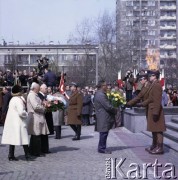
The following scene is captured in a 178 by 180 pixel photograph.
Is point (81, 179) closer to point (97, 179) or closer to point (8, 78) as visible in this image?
point (97, 179)

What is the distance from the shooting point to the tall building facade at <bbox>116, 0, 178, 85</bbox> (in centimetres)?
6203

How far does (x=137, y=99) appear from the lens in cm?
1388

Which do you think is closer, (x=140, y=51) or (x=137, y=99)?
(x=137, y=99)

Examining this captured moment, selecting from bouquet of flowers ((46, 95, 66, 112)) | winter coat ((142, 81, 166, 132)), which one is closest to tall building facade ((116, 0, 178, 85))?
bouquet of flowers ((46, 95, 66, 112))

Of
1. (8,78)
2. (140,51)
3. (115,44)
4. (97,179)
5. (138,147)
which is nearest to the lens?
(97,179)

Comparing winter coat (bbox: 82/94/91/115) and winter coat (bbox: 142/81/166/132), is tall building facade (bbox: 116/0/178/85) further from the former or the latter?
winter coat (bbox: 142/81/166/132)

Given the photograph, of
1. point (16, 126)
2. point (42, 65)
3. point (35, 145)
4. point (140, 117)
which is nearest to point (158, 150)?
point (35, 145)

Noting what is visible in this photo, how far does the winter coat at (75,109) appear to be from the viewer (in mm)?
17125

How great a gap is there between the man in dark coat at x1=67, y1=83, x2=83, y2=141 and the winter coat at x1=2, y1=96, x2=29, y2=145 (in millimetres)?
4918

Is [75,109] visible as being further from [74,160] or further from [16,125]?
[16,125]

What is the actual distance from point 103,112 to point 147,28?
2359 inches

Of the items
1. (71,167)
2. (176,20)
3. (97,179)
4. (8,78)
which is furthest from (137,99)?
(176,20)

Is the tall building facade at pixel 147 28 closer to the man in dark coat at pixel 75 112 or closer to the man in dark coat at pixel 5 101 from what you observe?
the man in dark coat at pixel 5 101

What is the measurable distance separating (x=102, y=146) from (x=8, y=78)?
12.5 meters
